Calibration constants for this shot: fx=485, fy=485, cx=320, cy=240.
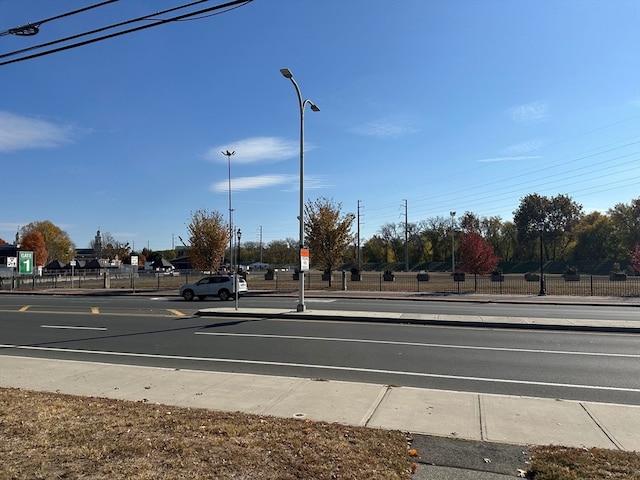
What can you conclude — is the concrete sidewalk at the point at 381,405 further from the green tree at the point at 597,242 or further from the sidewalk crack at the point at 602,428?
the green tree at the point at 597,242

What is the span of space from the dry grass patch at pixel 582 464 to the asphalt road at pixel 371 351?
106 inches

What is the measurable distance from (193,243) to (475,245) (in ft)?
86.8

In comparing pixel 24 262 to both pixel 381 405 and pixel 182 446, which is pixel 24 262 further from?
pixel 182 446

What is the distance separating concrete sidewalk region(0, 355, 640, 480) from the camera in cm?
534

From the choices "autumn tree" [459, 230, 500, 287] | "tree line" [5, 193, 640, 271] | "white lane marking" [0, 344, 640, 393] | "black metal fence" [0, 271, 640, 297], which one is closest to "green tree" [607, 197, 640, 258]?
"tree line" [5, 193, 640, 271]

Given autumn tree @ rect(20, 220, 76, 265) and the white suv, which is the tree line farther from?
the white suv

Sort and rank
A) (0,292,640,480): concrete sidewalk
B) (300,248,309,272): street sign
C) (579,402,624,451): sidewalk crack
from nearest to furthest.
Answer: (0,292,640,480): concrete sidewalk < (579,402,624,451): sidewalk crack < (300,248,309,272): street sign

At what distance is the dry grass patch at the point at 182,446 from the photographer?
163 inches

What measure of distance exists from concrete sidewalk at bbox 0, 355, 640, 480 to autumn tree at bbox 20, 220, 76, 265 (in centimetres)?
12267

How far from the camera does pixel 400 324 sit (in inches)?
606

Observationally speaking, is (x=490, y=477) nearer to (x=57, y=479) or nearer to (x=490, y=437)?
(x=490, y=437)

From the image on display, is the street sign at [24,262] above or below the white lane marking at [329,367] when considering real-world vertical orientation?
above

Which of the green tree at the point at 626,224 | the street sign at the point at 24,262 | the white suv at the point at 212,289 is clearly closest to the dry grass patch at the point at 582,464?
the white suv at the point at 212,289

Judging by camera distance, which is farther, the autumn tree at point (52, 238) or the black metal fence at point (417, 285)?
the autumn tree at point (52, 238)
